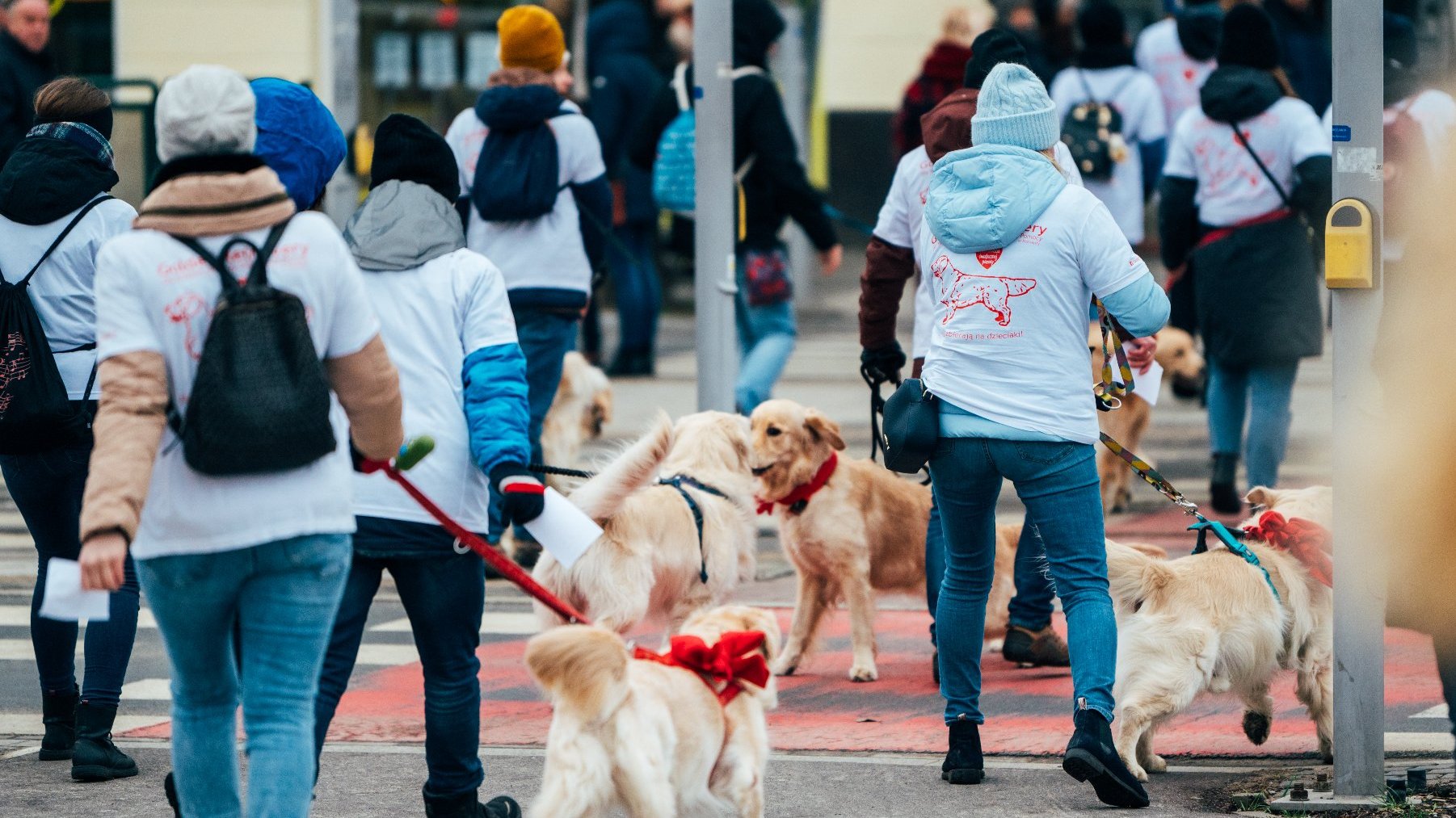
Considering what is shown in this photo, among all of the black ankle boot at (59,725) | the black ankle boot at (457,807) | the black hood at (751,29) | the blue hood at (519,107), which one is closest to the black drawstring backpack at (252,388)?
the black ankle boot at (457,807)

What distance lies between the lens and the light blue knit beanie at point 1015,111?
5.10 m

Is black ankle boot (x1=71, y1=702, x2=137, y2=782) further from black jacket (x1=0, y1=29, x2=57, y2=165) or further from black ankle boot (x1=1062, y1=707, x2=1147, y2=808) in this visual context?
black jacket (x1=0, y1=29, x2=57, y2=165)

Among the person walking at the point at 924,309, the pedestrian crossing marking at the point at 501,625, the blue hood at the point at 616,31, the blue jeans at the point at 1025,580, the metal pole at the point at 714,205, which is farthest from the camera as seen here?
the blue hood at the point at 616,31

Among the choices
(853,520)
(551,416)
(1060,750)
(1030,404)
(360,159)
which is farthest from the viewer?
(360,159)

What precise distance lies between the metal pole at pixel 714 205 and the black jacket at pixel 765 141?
36cm

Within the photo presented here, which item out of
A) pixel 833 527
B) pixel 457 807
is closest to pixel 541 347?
pixel 833 527

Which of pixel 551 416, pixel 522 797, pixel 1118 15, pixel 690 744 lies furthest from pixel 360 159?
pixel 690 744

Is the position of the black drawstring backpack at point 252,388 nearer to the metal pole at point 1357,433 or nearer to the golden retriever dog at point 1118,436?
the metal pole at point 1357,433

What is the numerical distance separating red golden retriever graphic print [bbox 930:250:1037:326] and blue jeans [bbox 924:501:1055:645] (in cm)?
154

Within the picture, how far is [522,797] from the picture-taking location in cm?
514

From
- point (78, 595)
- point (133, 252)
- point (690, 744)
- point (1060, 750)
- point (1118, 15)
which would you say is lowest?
point (1060, 750)

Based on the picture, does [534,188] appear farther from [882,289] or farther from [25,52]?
[25,52]

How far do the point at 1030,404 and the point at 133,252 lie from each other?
235 centimetres

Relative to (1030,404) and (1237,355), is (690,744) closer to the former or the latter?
(1030,404)
